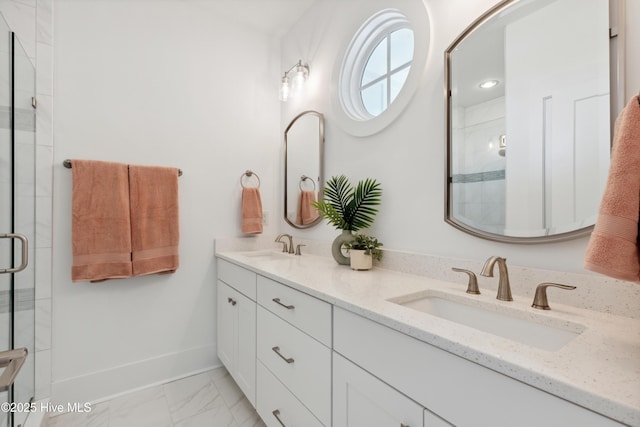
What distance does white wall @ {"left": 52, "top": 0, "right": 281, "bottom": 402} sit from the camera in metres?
1.68

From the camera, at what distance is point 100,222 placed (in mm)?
1673

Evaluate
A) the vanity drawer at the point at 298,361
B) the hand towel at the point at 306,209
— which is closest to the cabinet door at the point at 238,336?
the vanity drawer at the point at 298,361

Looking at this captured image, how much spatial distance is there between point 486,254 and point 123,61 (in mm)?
2234

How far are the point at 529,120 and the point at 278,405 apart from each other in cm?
146

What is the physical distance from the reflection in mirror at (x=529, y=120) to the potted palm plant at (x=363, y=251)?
15.9 inches

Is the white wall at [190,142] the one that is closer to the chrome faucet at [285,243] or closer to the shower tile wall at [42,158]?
the shower tile wall at [42,158]

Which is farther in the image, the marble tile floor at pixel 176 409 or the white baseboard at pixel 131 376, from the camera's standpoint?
the white baseboard at pixel 131 376

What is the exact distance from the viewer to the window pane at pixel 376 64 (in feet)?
5.58

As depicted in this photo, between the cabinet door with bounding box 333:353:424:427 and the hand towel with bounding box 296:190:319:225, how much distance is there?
117 cm

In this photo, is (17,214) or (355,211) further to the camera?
(355,211)

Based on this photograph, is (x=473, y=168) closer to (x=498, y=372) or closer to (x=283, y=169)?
(x=498, y=372)

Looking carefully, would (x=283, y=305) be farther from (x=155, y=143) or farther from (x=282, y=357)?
(x=155, y=143)

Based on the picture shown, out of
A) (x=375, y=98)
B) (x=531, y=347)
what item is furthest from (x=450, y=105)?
(x=531, y=347)

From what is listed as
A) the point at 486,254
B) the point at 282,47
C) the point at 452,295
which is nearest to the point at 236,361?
the point at 452,295
